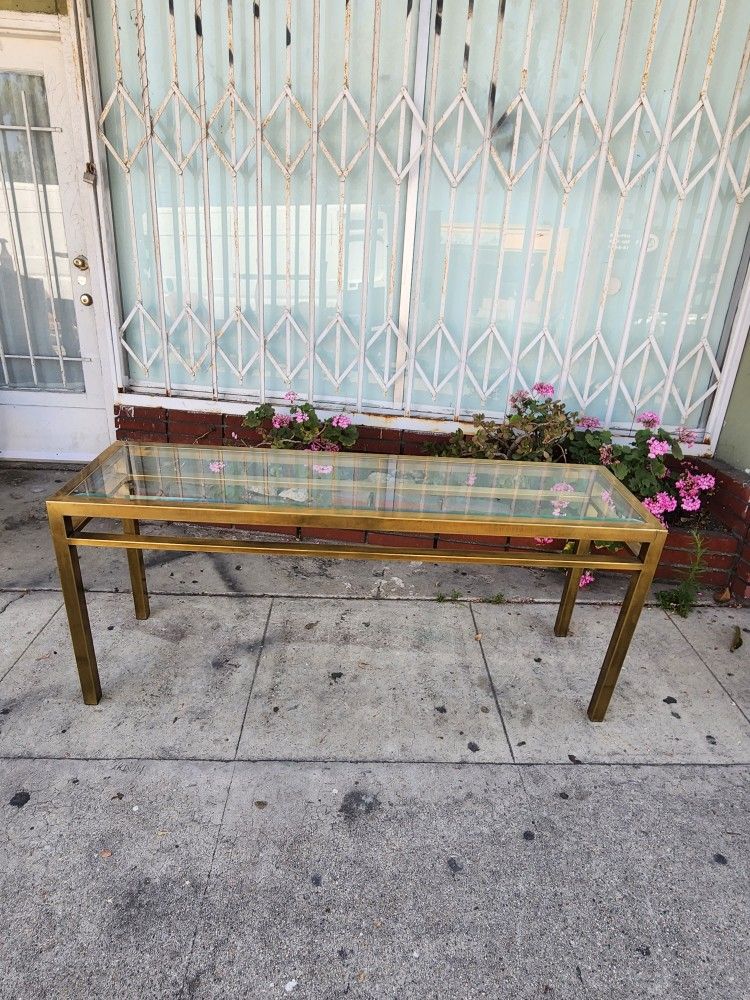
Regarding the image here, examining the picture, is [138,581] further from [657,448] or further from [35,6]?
[35,6]

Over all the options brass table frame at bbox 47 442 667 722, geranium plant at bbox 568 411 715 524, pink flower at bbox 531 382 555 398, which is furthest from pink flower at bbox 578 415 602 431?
brass table frame at bbox 47 442 667 722

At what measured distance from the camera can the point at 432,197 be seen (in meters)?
2.94

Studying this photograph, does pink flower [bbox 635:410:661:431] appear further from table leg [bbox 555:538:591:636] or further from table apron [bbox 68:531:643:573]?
table apron [bbox 68:531:643:573]

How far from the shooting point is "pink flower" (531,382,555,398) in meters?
3.05

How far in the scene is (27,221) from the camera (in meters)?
3.47

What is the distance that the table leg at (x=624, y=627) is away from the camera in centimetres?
177

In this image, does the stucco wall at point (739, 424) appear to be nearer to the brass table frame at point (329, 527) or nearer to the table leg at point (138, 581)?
the brass table frame at point (329, 527)

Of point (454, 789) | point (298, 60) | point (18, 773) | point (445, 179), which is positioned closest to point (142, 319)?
point (298, 60)

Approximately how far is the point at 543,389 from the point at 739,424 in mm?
1051

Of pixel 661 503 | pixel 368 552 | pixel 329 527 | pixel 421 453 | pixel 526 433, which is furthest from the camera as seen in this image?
pixel 421 453

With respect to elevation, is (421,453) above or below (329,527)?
below

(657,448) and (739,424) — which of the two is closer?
(657,448)

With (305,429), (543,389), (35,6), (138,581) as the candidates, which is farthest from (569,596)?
(35,6)

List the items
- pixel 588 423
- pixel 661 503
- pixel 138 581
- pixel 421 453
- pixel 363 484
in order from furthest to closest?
1. pixel 421 453
2. pixel 588 423
3. pixel 661 503
4. pixel 138 581
5. pixel 363 484
